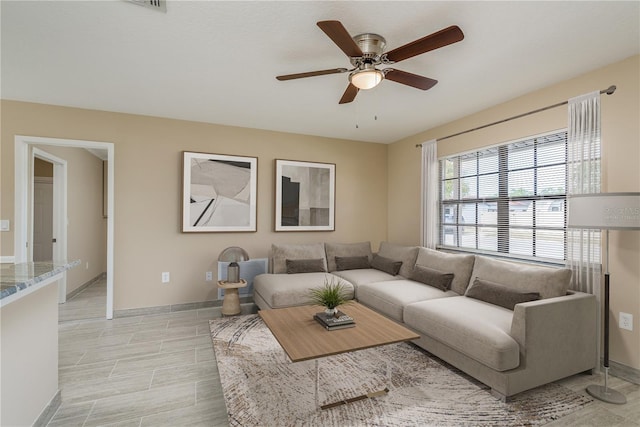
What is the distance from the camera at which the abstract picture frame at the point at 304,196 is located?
4.61 m

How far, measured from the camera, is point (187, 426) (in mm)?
1893

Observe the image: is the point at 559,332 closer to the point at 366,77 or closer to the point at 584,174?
the point at 584,174

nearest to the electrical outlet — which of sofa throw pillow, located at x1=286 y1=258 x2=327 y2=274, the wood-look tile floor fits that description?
the wood-look tile floor

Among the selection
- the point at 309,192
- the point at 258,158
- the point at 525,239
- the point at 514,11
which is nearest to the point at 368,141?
the point at 309,192

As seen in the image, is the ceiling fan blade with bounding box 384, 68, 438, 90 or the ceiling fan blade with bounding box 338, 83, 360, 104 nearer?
the ceiling fan blade with bounding box 384, 68, 438, 90

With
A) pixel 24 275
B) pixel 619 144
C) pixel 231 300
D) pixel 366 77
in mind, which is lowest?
pixel 231 300

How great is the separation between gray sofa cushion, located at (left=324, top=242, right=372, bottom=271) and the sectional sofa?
278 mm

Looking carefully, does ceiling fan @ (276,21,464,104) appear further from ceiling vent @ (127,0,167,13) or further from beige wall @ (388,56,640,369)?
beige wall @ (388,56,640,369)

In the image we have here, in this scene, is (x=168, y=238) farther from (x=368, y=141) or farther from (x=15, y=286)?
(x=368, y=141)

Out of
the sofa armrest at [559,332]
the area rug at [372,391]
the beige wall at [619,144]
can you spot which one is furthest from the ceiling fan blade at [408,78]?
the area rug at [372,391]

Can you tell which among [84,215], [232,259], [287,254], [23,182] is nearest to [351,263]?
[287,254]

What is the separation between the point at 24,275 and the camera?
162cm

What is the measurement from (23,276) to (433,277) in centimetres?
343

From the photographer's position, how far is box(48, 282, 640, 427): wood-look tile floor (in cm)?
197
